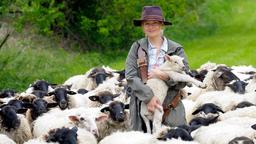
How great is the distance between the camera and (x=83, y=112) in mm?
10281

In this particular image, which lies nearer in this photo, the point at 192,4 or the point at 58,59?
the point at 58,59

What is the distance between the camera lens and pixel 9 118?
10.2 meters

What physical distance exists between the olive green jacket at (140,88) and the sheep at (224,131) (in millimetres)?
362

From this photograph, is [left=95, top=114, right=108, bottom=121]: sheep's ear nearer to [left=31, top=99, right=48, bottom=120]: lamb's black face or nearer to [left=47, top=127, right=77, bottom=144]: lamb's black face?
[left=31, top=99, right=48, bottom=120]: lamb's black face

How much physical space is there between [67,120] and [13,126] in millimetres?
870

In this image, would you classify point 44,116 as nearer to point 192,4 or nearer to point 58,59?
point 58,59

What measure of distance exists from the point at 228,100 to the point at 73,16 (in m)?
16.9

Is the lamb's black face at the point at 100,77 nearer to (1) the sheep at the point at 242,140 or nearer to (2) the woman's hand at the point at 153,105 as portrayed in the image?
(2) the woman's hand at the point at 153,105

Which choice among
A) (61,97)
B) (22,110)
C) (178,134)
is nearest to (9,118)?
(22,110)

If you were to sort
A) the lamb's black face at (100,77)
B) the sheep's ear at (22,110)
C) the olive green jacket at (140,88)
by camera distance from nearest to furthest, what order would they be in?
the olive green jacket at (140,88) < the sheep's ear at (22,110) < the lamb's black face at (100,77)

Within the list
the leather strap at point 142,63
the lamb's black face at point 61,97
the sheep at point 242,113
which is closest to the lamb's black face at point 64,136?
the leather strap at point 142,63

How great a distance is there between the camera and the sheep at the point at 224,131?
27.6 feet

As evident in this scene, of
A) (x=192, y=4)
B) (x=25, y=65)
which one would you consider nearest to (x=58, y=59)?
(x=25, y=65)

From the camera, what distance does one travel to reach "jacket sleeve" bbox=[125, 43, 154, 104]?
860 centimetres
